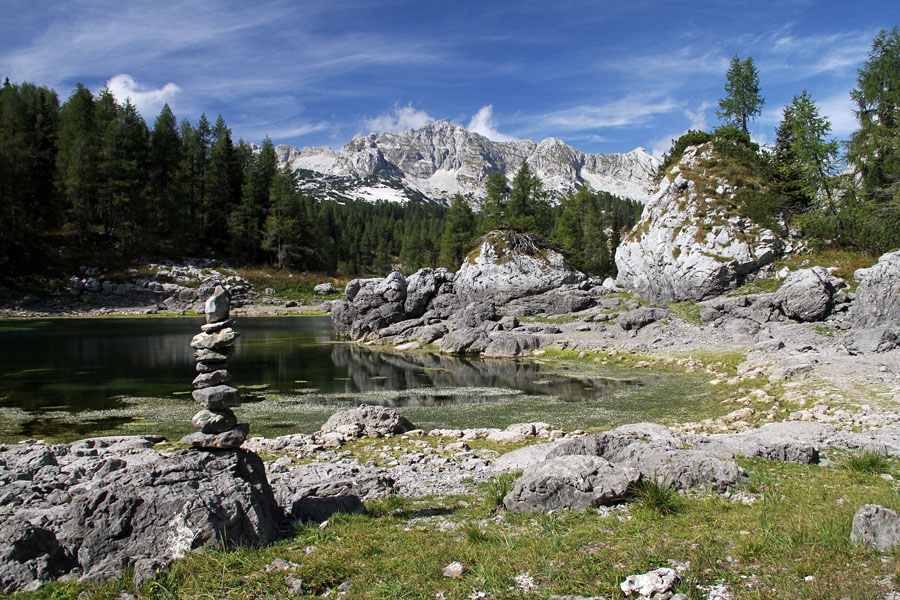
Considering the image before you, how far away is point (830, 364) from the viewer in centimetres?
2523

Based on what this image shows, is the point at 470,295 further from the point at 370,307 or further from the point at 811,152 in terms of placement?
the point at 811,152

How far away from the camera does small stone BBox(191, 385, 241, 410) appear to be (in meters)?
9.70

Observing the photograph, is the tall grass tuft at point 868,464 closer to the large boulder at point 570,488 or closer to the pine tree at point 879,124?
the large boulder at point 570,488

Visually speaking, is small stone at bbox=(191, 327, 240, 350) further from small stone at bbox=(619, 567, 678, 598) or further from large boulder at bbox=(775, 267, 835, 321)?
large boulder at bbox=(775, 267, 835, 321)

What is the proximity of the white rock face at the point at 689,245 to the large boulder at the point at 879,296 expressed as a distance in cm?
1430

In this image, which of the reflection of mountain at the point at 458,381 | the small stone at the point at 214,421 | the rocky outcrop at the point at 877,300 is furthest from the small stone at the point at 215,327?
the rocky outcrop at the point at 877,300

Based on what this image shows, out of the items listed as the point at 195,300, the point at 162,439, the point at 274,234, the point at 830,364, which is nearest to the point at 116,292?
the point at 195,300

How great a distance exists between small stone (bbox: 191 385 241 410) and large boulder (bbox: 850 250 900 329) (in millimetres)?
38162

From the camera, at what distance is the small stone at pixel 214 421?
9.52m

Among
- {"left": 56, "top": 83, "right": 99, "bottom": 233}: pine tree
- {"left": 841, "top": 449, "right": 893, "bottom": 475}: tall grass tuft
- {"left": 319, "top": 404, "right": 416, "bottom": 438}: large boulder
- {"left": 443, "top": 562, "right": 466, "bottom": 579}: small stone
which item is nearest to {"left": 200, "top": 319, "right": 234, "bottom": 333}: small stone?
{"left": 443, "top": 562, "right": 466, "bottom": 579}: small stone

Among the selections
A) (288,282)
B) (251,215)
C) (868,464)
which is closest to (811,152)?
(868,464)

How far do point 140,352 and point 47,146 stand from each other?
293 feet

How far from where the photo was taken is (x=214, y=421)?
9633mm

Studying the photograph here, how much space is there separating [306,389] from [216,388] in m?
24.0
